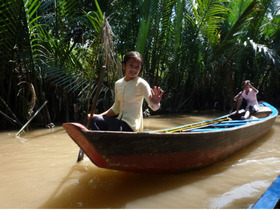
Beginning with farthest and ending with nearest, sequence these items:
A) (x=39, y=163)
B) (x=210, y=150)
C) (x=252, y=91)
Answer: (x=252, y=91)
(x=39, y=163)
(x=210, y=150)

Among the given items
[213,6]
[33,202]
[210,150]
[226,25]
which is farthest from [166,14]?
[33,202]

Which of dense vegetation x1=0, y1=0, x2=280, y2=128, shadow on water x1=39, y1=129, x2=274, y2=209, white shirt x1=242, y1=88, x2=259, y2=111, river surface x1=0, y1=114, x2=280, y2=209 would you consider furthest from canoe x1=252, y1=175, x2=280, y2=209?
white shirt x1=242, y1=88, x2=259, y2=111

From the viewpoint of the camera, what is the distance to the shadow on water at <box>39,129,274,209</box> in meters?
1.66

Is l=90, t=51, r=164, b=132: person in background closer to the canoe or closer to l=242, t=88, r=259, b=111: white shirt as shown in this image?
the canoe

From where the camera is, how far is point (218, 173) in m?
2.32

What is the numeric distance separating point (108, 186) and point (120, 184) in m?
0.11

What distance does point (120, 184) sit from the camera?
6.34 ft

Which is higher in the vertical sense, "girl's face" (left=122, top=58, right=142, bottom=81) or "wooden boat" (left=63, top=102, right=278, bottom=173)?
"girl's face" (left=122, top=58, right=142, bottom=81)

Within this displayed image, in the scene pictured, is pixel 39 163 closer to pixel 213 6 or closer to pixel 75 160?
pixel 75 160

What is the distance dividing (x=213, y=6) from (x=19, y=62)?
5.19 meters

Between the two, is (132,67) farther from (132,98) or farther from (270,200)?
(270,200)

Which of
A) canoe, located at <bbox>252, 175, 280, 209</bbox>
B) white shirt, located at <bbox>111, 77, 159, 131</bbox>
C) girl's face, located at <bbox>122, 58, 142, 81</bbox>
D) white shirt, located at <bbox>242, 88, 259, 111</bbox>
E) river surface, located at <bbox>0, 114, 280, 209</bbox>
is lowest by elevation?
river surface, located at <bbox>0, 114, 280, 209</bbox>

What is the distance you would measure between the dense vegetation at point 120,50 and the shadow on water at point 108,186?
1280 mm

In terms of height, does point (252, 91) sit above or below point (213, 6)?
below
